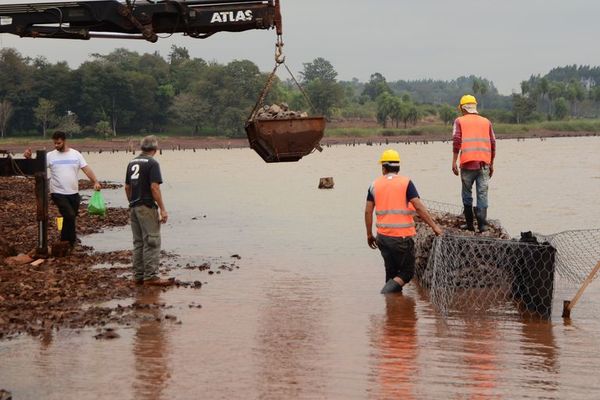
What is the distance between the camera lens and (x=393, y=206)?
1105 centimetres

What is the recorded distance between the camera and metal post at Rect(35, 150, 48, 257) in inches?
531

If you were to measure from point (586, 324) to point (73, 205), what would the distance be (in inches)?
295

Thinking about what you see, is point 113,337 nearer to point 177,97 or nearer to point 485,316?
point 485,316

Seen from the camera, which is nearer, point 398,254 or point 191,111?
point 398,254

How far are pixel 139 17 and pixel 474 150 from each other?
5.45 metres

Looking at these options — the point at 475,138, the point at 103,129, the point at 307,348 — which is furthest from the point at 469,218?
the point at 103,129

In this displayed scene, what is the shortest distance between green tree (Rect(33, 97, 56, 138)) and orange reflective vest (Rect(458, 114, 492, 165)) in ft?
409

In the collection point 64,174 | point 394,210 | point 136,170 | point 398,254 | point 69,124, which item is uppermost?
point 136,170

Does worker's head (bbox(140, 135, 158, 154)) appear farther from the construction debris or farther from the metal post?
the construction debris

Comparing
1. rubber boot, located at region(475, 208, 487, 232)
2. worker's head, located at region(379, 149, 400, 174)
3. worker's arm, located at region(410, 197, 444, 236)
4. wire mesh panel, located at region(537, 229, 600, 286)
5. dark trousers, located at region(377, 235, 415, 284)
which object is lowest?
wire mesh panel, located at region(537, 229, 600, 286)

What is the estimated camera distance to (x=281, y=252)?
17172 mm

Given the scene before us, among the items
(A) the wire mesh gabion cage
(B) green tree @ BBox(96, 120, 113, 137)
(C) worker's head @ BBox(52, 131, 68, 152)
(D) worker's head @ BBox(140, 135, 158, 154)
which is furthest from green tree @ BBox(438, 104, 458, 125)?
(D) worker's head @ BBox(140, 135, 158, 154)

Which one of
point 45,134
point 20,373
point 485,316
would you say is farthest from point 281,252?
point 45,134

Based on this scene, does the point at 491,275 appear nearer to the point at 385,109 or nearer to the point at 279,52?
the point at 279,52
